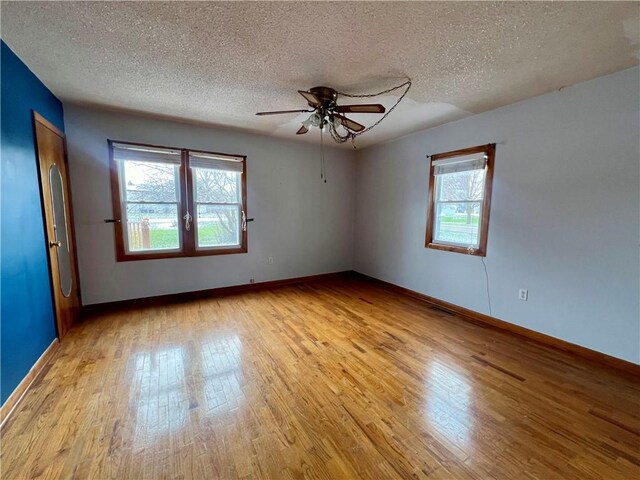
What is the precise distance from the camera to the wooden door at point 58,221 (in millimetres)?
2410

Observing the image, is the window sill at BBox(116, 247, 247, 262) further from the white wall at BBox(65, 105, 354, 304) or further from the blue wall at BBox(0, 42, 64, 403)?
the blue wall at BBox(0, 42, 64, 403)

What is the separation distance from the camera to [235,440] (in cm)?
152

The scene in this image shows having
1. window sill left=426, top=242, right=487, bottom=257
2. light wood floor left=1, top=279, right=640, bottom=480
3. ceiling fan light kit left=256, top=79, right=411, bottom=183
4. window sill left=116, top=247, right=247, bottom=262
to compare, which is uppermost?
ceiling fan light kit left=256, top=79, right=411, bottom=183

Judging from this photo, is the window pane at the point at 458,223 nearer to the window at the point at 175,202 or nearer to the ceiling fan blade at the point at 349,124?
the ceiling fan blade at the point at 349,124

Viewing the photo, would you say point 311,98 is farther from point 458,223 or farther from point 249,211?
point 458,223

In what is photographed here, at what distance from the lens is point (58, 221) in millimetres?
2721

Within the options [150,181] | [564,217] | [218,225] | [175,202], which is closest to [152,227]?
[175,202]

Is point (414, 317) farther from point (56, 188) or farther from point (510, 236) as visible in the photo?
point (56, 188)

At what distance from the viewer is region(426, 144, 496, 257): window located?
3158 mm

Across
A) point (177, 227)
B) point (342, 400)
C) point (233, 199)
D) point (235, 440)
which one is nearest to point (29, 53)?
point (177, 227)

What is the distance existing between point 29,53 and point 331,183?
385cm

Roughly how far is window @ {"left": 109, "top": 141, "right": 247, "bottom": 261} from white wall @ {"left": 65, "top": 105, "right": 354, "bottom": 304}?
0.38 ft

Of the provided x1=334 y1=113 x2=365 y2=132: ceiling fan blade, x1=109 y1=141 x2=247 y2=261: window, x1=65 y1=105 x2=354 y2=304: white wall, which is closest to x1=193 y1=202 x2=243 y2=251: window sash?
x1=109 y1=141 x2=247 y2=261: window

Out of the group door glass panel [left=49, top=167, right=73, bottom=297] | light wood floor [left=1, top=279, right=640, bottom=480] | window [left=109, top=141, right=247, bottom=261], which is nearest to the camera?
light wood floor [left=1, top=279, right=640, bottom=480]
